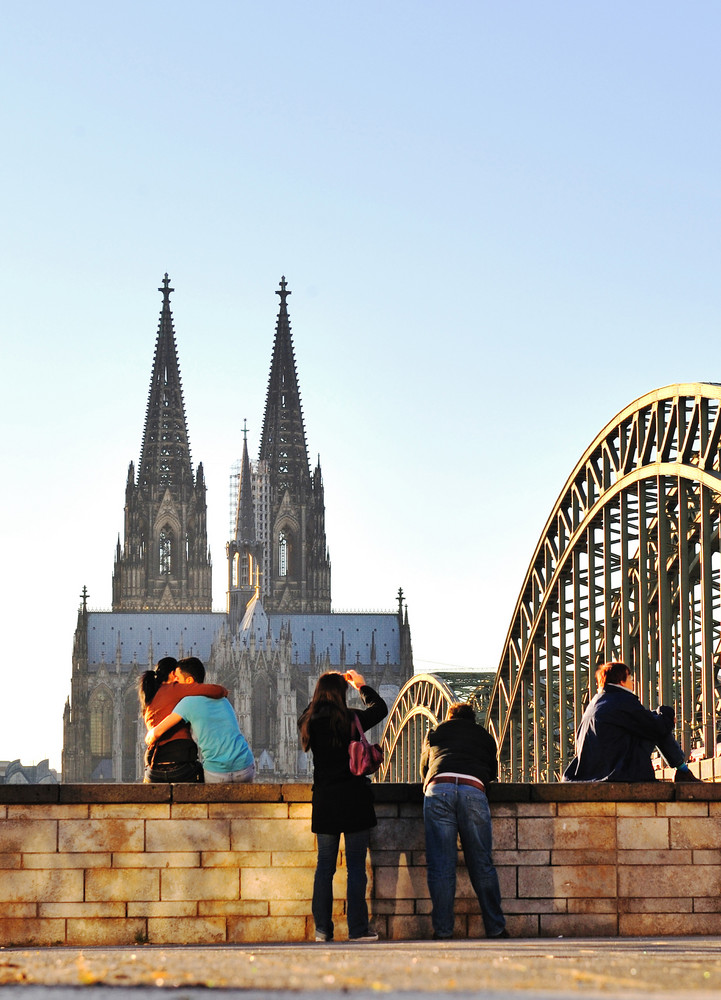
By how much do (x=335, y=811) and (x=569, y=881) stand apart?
1.76 m

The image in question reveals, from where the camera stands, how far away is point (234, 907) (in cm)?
1173

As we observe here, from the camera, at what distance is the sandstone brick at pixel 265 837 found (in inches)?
465

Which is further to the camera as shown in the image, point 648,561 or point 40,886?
point 648,561

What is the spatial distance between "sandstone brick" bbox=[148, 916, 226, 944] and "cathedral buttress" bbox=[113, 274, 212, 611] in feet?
436

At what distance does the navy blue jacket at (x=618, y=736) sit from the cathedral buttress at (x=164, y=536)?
133 m

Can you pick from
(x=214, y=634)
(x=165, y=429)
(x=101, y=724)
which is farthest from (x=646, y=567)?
(x=165, y=429)

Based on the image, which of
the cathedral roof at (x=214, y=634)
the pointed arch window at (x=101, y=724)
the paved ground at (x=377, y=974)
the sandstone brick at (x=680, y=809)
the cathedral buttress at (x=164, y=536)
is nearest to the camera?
the paved ground at (x=377, y=974)

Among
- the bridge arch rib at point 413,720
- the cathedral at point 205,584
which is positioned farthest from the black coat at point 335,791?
the cathedral at point 205,584

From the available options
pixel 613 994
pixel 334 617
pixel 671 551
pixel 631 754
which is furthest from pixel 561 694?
pixel 334 617

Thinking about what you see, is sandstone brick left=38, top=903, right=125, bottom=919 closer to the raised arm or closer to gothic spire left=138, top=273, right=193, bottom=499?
the raised arm

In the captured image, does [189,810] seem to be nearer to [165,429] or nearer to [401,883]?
[401,883]

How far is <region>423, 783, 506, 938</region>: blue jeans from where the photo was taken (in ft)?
37.0

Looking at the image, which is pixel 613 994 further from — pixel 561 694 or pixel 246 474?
pixel 246 474

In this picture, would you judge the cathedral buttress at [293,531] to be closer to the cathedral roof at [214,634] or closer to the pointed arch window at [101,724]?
the cathedral roof at [214,634]
